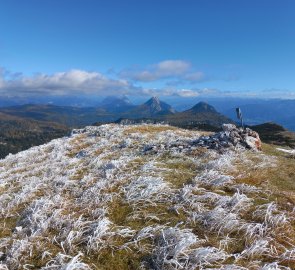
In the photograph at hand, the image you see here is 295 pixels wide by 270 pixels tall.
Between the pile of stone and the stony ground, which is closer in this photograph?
the stony ground

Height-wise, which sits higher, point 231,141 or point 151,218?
point 231,141

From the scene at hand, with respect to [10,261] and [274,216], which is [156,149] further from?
[10,261]

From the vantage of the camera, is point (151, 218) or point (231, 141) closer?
point (151, 218)

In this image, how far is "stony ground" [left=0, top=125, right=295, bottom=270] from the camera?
1063cm

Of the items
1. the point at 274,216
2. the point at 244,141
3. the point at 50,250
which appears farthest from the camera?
the point at 244,141

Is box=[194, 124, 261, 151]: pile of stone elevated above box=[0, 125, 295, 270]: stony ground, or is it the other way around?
box=[194, 124, 261, 151]: pile of stone

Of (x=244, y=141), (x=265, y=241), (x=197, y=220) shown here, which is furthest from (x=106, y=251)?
(x=244, y=141)

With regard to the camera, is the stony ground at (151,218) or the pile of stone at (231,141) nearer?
the stony ground at (151,218)

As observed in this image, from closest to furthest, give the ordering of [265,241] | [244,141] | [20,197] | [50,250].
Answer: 1. [265,241]
2. [50,250]
3. [20,197]
4. [244,141]

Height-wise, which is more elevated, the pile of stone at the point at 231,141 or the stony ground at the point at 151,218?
the pile of stone at the point at 231,141

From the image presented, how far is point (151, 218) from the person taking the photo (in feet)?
A: 44.4

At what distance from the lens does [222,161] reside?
20.7 meters

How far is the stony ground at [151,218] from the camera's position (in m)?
10.6

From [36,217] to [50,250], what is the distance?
2960mm
